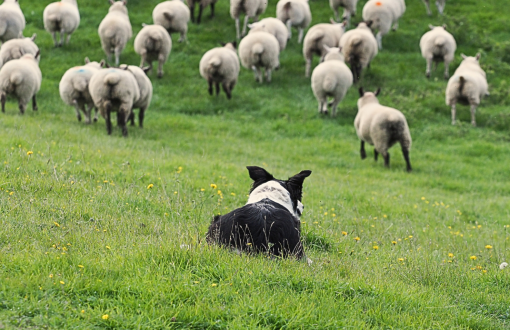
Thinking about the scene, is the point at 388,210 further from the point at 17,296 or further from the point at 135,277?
the point at 17,296

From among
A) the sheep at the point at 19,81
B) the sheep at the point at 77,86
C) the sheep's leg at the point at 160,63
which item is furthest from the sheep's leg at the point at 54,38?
the sheep at the point at 77,86

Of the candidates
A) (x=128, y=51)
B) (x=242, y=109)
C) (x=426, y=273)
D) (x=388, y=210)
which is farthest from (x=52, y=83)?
(x=426, y=273)

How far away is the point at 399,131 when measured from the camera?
Result: 41.4 feet

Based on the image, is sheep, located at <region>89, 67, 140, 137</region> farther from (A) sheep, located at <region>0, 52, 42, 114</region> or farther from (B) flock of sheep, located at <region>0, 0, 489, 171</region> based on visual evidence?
(A) sheep, located at <region>0, 52, 42, 114</region>

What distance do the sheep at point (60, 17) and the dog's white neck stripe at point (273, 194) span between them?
52.9 feet

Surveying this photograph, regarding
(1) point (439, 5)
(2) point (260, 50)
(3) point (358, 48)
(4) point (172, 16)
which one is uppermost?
(1) point (439, 5)

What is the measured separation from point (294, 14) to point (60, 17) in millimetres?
8309

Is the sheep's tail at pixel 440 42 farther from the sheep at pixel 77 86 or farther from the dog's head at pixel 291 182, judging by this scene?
the dog's head at pixel 291 182

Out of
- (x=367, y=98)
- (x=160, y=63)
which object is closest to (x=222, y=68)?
(x=160, y=63)

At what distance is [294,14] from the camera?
21234 mm

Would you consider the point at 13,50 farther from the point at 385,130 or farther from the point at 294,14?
the point at 385,130

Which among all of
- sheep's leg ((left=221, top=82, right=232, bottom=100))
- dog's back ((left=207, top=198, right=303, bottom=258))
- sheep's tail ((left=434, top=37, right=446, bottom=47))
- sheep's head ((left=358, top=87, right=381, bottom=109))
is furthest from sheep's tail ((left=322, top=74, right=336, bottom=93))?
dog's back ((left=207, top=198, right=303, bottom=258))

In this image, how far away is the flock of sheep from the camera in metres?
12.8

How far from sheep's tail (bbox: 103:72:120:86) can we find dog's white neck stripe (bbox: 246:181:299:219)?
7929 mm
